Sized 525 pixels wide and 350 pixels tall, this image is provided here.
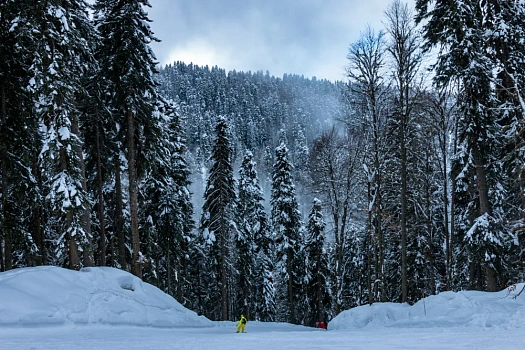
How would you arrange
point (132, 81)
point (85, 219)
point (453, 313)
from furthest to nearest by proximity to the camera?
point (132, 81) → point (85, 219) → point (453, 313)

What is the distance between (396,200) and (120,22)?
18.9m

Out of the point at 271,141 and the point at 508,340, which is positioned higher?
the point at 271,141

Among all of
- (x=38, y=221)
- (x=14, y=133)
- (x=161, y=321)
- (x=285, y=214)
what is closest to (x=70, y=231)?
(x=161, y=321)

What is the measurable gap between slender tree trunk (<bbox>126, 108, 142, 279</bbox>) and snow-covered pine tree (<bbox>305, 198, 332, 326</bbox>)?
18194 millimetres

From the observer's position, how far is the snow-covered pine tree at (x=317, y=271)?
35.0 m

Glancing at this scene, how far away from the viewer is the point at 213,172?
3291cm

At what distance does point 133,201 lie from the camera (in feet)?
63.3

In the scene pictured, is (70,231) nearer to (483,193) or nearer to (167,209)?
(167,209)

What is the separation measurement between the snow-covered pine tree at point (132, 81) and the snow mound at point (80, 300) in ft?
13.3

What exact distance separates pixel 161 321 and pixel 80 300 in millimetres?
3398

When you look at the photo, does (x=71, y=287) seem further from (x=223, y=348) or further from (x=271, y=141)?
(x=271, y=141)

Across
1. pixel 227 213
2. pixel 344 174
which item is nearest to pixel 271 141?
pixel 227 213

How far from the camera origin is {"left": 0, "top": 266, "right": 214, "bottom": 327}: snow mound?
10927 mm

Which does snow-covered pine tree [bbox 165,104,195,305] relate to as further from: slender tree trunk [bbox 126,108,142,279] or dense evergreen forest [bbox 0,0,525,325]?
slender tree trunk [bbox 126,108,142,279]
